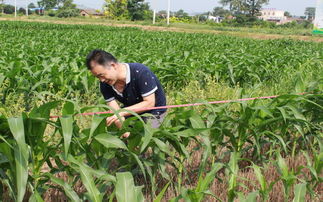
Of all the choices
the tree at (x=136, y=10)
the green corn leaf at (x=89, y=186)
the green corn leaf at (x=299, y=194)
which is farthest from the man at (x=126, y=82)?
the tree at (x=136, y=10)

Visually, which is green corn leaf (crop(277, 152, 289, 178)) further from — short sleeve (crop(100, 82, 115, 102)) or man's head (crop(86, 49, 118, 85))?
short sleeve (crop(100, 82, 115, 102))

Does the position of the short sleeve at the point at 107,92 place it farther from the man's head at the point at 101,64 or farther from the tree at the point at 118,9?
the tree at the point at 118,9

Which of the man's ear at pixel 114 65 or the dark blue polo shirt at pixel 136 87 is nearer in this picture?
the man's ear at pixel 114 65

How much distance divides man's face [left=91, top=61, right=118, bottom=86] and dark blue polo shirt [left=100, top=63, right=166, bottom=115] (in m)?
0.22

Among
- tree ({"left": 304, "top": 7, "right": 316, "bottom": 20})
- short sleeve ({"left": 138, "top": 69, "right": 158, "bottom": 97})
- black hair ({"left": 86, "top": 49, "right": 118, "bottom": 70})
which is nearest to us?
black hair ({"left": 86, "top": 49, "right": 118, "bottom": 70})

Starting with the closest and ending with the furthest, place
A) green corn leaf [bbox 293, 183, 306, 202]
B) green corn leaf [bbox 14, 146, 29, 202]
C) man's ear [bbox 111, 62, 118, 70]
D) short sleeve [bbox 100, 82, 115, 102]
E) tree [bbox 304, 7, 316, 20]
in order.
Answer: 1. green corn leaf [bbox 14, 146, 29, 202]
2. green corn leaf [bbox 293, 183, 306, 202]
3. man's ear [bbox 111, 62, 118, 70]
4. short sleeve [bbox 100, 82, 115, 102]
5. tree [bbox 304, 7, 316, 20]

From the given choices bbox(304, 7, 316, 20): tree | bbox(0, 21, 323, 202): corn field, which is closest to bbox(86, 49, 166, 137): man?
bbox(0, 21, 323, 202): corn field

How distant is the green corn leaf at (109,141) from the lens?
2.22 meters

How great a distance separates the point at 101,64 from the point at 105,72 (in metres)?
0.08

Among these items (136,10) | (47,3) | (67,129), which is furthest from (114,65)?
(47,3)

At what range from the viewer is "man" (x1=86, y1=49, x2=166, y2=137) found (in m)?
2.97

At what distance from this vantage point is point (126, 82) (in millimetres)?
3324

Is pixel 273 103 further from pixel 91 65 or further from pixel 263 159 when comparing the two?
pixel 91 65

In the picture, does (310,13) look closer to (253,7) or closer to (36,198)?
(253,7)
